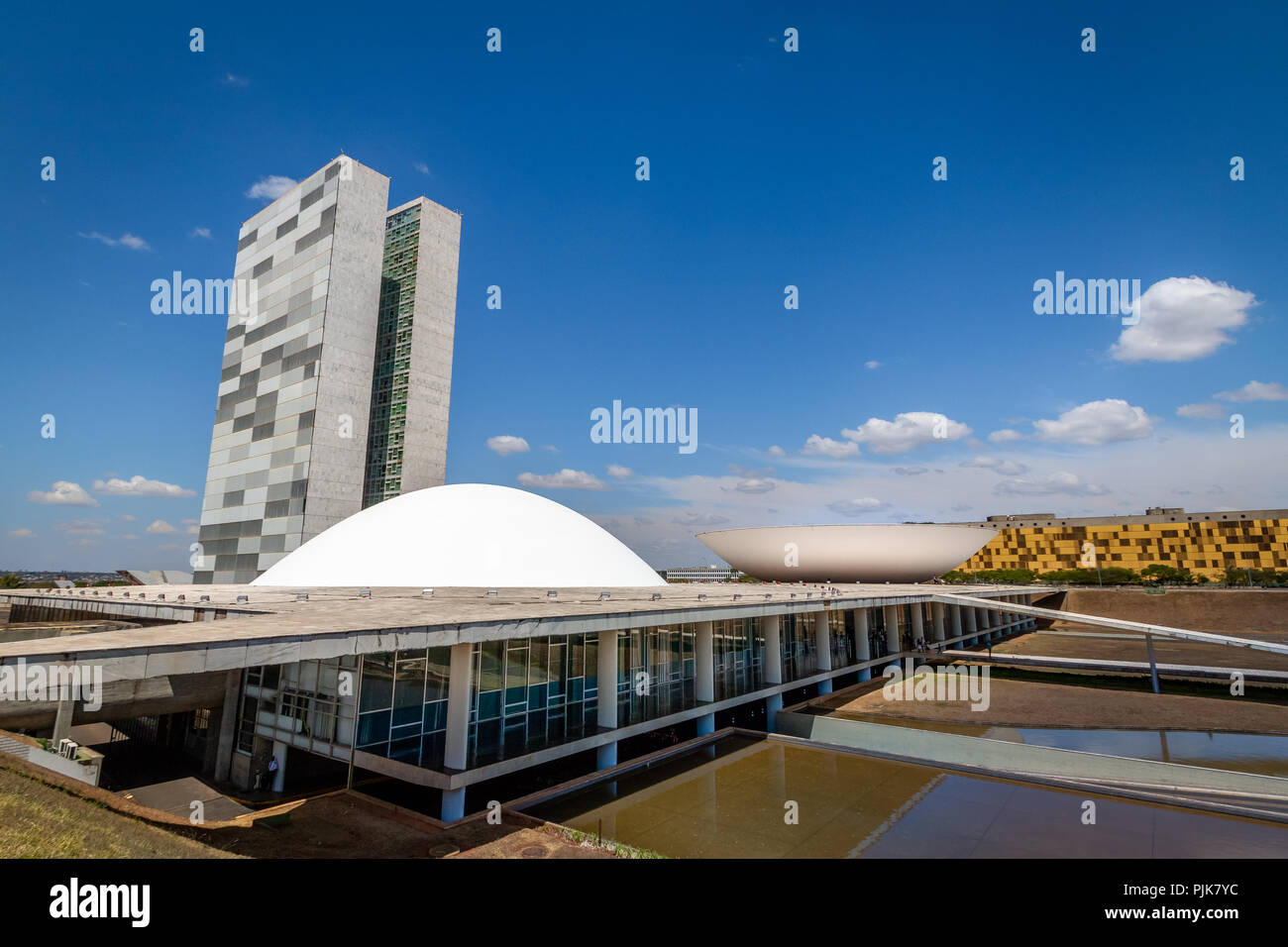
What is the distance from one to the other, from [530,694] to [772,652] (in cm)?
1067

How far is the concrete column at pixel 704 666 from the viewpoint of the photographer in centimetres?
1923

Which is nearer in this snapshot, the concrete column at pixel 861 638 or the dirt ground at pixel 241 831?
the dirt ground at pixel 241 831

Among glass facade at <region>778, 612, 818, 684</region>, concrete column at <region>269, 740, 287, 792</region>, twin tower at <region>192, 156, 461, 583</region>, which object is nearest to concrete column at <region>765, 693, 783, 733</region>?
glass facade at <region>778, 612, 818, 684</region>

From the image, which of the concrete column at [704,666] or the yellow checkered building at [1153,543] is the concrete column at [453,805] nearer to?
the concrete column at [704,666]

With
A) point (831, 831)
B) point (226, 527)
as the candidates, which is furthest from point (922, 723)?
point (226, 527)

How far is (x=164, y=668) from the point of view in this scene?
7.17 m

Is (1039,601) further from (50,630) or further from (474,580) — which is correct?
(50,630)

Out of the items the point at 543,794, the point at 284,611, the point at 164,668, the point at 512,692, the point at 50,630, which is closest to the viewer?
the point at 164,668

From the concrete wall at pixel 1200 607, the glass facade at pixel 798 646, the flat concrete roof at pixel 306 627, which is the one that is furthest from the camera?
the concrete wall at pixel 1200 607

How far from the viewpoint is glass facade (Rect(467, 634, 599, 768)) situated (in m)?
13.8

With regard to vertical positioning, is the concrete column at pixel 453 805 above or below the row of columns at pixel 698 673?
below

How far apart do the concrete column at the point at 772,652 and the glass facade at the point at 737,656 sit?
0.30 metres

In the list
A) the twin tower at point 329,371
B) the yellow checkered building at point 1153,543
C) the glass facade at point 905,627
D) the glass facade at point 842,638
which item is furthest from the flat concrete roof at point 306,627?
the yellow checkered building at point 1153,543

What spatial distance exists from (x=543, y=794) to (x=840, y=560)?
37.0 meters
